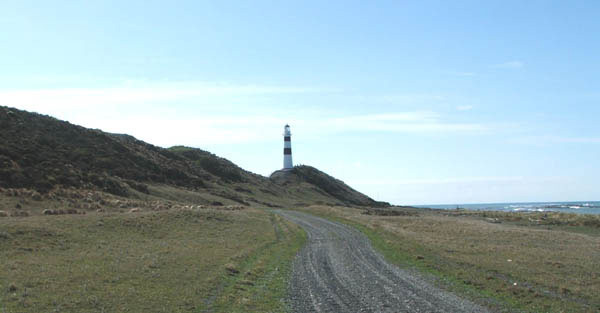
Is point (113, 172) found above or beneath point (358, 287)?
above

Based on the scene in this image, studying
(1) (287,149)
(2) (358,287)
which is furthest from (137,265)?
(1) (287,149)

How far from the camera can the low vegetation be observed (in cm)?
1725

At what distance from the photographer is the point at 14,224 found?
93.2 ft

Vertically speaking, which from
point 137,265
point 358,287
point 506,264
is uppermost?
point 137,265

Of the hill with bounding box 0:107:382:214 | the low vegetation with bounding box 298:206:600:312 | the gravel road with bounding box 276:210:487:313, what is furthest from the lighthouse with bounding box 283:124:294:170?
the gravel road with bounding box 276:210:487:313

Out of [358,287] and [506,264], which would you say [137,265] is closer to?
[358,287]

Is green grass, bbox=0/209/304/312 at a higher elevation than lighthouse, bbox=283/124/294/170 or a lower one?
lower

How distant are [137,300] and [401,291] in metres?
9.02

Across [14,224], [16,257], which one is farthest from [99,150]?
[16,257]

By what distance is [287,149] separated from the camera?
14212cm

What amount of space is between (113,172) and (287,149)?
2667 inches

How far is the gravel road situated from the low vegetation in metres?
1.14

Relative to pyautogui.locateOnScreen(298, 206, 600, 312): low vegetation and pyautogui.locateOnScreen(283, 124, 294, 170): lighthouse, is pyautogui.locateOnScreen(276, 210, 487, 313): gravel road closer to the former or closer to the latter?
pyautogui.locateOnScreen(298, 206, 600, 312): low vegetation

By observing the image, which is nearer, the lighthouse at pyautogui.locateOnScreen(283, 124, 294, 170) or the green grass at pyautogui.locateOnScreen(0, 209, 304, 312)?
the green grass at pyautogui.locateOnScreen(0, 209, 304, 312)
